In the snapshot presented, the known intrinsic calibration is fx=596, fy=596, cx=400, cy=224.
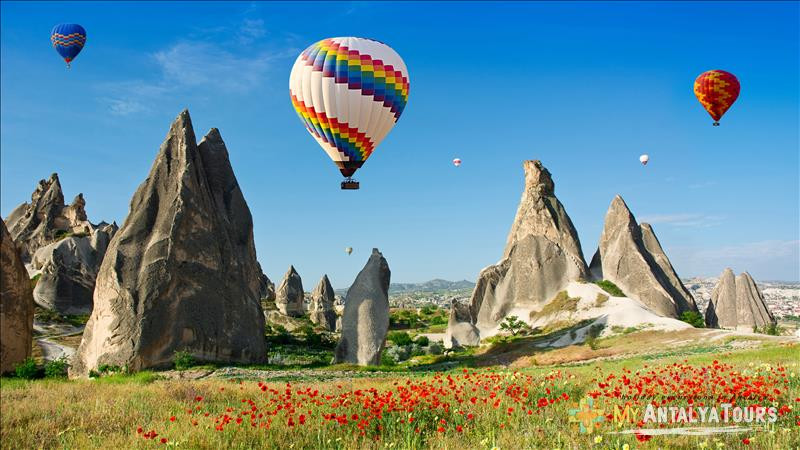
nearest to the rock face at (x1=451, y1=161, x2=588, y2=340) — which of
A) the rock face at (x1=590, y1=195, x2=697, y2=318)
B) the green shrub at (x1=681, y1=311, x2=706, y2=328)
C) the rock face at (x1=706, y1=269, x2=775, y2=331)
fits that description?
the rock face at (x1=590, y1=195, x2=697, y2=318)

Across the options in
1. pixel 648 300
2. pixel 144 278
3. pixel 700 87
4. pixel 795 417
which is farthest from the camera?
pixel 648 300

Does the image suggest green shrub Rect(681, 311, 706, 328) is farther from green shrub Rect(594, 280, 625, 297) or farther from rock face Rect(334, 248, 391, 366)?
rock face Rect(334, 248, 391, 366)

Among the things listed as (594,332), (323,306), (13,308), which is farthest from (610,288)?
(13,308)

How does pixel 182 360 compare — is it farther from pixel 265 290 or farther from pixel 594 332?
pixel 265 290

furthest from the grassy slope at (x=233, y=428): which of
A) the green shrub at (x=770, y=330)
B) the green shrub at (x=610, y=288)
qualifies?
the green shrub at (x=610, y=288)

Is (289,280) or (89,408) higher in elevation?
(289,280)

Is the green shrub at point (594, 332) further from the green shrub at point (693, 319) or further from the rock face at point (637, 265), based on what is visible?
the green shrub at point (693, 319)

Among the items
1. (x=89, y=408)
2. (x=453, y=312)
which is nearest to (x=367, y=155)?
(x=89, y=408)

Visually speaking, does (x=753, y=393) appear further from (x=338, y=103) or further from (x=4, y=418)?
(x=338, y=103)
